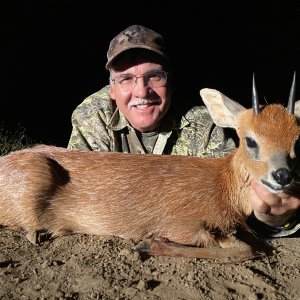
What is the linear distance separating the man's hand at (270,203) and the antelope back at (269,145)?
172 mm

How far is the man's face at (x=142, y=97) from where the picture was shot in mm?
5414

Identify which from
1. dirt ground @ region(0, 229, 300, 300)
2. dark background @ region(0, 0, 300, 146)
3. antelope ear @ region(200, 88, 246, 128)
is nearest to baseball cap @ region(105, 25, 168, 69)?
antelope ear @ region(200, 88, 246, 128)

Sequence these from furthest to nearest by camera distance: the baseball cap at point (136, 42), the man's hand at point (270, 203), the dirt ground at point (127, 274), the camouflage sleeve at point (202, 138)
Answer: the camouflage sleeve at point (202, 138) < the baseball cap at point (136, 42) < the man's hand at point (270, 203) < the dirt ground at point (127, 274)

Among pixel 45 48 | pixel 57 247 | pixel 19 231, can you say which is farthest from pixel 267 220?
pixel 45 48

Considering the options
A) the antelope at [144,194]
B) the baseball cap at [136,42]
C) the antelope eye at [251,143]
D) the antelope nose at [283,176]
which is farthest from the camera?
the baseball cap at [136,42]

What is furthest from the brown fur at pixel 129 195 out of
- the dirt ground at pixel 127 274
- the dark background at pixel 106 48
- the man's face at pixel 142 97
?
the dark background at pixel 106 48

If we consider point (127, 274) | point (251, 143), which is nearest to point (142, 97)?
point (251, 143)

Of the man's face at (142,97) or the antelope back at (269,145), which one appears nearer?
the antelope back at (269,145)

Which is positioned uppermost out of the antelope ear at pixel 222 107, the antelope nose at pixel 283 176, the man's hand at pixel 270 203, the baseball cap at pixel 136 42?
the baseball cap at pixel 136 42

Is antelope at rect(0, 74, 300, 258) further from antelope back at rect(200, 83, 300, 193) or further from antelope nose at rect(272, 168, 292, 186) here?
antelope nose at rect(272, 168, 292, 186)

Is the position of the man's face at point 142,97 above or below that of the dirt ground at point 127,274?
above

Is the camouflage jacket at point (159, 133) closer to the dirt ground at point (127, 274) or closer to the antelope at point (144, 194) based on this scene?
the antelope at point (144, 194)

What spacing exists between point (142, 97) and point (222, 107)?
1067 mm

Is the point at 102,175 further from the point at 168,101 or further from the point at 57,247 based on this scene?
the point at 168,101
